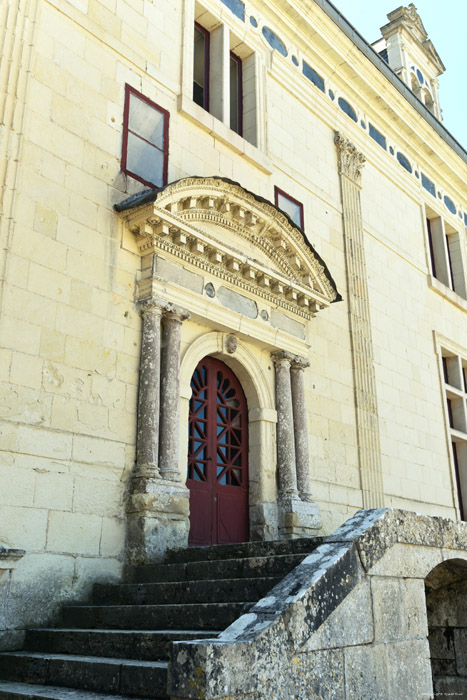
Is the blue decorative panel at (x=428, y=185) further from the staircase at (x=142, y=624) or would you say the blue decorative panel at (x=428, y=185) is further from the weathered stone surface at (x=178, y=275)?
the staircase at (x=142, y=624)

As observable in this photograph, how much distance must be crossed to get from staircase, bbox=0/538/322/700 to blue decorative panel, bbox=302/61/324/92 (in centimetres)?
890

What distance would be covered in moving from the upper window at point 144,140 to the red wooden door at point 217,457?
2.40m

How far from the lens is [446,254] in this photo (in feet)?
50.1

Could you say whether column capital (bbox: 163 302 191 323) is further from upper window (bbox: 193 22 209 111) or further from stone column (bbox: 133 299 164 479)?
upper window (bbox: 193 22 209 111)

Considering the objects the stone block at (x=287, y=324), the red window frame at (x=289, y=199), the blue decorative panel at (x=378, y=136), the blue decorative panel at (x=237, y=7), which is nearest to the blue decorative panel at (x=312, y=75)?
the blue decorative panel at (x=237, y=7)

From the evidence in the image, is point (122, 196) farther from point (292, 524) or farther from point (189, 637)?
point (189, 637)

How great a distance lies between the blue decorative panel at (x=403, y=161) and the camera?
14477 mm

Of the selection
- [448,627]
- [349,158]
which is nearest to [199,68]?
[349,158]

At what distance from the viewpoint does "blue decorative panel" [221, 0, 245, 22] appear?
10406mm

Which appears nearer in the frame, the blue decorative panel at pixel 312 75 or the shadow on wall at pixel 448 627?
the shadow on wall at pixel 448 627

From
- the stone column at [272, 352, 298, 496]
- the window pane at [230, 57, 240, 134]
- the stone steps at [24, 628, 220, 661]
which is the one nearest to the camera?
the stone steps at [24, 628, 220, 661]

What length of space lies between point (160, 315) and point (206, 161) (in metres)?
2.71

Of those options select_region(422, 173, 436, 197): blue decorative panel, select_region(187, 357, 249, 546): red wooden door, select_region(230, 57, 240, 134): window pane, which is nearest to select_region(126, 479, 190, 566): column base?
select_region(187, 357, 249, 546): red wooden door

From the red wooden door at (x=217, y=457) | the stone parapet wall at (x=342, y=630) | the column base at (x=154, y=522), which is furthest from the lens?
the red wooden door at (x=217, y=457)
